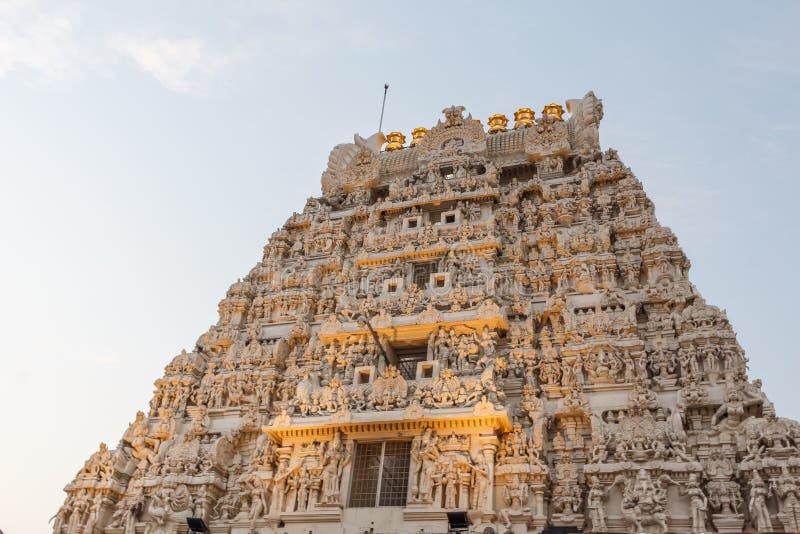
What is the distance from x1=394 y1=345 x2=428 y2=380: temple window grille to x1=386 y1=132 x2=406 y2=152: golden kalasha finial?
12.5 metres

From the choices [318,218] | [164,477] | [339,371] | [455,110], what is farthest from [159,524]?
[455,110]

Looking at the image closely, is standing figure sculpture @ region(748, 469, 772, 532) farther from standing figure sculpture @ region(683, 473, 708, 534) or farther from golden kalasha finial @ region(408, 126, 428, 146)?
golden kalasha finial @ region(408, 126, 428, 146)

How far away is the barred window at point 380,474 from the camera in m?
17.3

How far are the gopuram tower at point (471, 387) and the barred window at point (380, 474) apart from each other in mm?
53

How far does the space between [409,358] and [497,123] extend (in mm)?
13237

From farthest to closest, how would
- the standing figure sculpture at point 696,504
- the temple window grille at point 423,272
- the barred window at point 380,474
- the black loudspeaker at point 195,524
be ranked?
the temple window grille at point 423,272 → the barred window at point 380,474 → the black loudspeaker at point 195,524 → the standing figure sculpture at point 696,504

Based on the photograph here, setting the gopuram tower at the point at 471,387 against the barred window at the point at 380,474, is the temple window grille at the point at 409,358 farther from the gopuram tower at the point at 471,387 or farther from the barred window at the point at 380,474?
the barred window at the point at 380,474

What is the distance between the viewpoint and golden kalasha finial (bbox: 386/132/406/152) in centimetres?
3140

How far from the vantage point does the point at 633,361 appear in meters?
18.6

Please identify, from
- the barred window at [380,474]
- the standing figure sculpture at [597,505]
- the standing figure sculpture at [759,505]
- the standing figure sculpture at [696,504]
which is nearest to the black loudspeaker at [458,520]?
the barred window at [380,474]

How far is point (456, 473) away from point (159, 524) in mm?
8282

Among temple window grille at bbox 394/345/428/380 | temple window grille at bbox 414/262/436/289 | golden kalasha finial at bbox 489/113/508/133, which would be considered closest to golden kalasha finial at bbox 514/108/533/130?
golden kalasha finial at bbox 489/113/508/133

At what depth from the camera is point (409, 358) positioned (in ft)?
69.9

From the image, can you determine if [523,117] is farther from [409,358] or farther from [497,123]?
[409,358]
